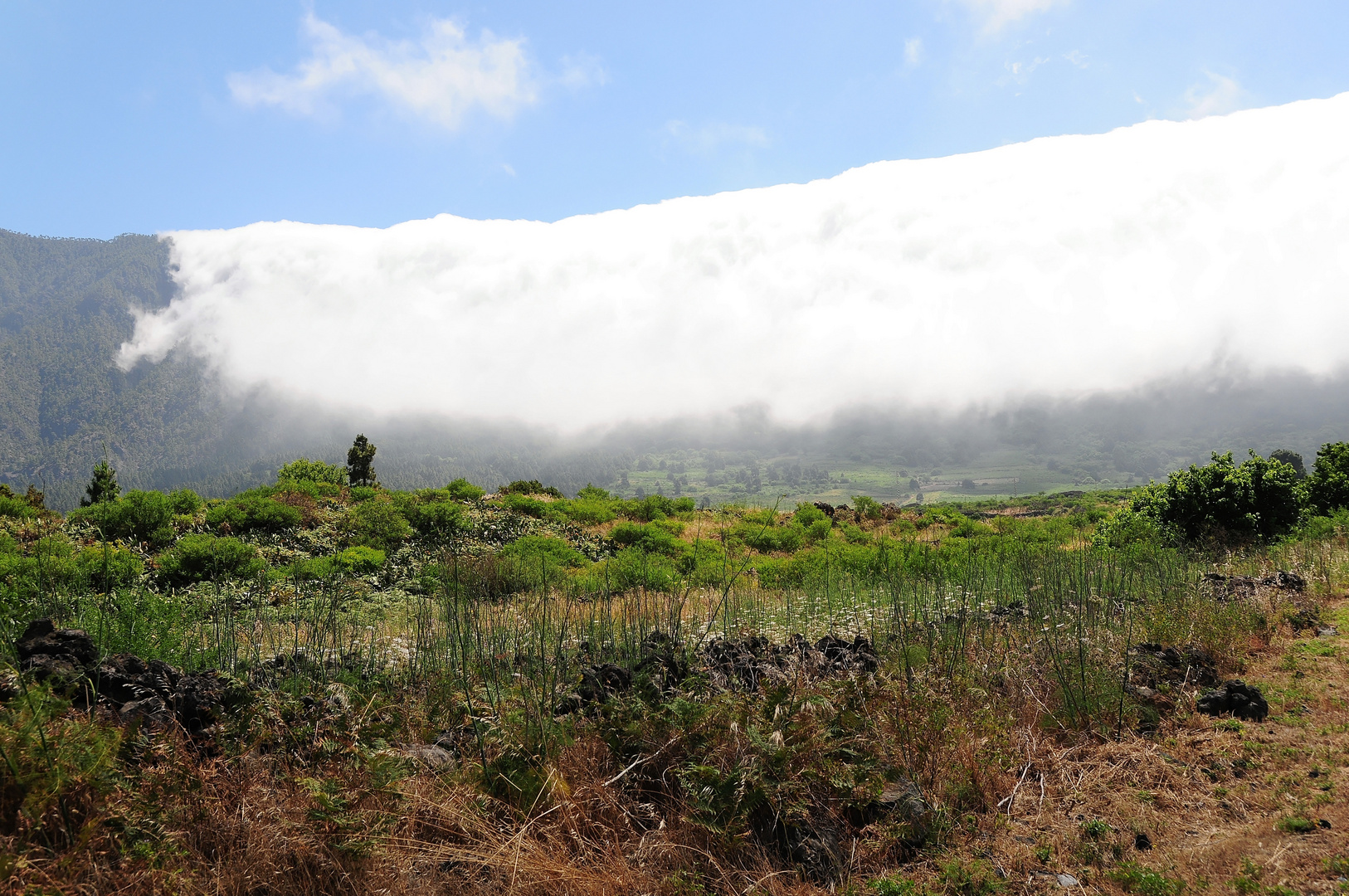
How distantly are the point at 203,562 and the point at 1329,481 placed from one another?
27491mm

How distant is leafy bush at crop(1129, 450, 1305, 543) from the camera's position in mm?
15438

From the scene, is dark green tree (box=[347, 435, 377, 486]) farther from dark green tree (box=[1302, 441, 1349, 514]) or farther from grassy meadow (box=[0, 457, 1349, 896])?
dark green tree (box=[1302, 441, 1349, 514])

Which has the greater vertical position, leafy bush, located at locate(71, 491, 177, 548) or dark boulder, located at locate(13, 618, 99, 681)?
dark boulder, located at locate(13, 618, 99, 681)

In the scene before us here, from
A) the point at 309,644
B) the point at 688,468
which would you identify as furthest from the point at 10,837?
the point at 688,468

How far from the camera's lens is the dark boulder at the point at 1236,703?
16.8 feet

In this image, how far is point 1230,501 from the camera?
52.1 feet

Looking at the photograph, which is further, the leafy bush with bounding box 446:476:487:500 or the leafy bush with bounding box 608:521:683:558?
the leafy bush with bounding box 446:476:487:500

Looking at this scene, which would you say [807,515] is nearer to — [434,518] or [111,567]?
[434,518]

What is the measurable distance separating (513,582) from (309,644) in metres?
8.58

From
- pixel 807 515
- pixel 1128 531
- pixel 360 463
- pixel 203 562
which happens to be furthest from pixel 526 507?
pixel 360 463

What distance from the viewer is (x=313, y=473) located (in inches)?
1673

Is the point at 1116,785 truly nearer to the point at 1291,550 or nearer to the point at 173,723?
the point at 173,723

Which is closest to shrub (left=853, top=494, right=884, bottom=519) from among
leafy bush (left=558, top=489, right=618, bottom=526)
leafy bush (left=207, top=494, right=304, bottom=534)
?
leafy bush (left=558, top=489, right=618, bottom=526)

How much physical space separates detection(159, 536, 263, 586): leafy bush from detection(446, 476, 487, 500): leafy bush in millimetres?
11883
